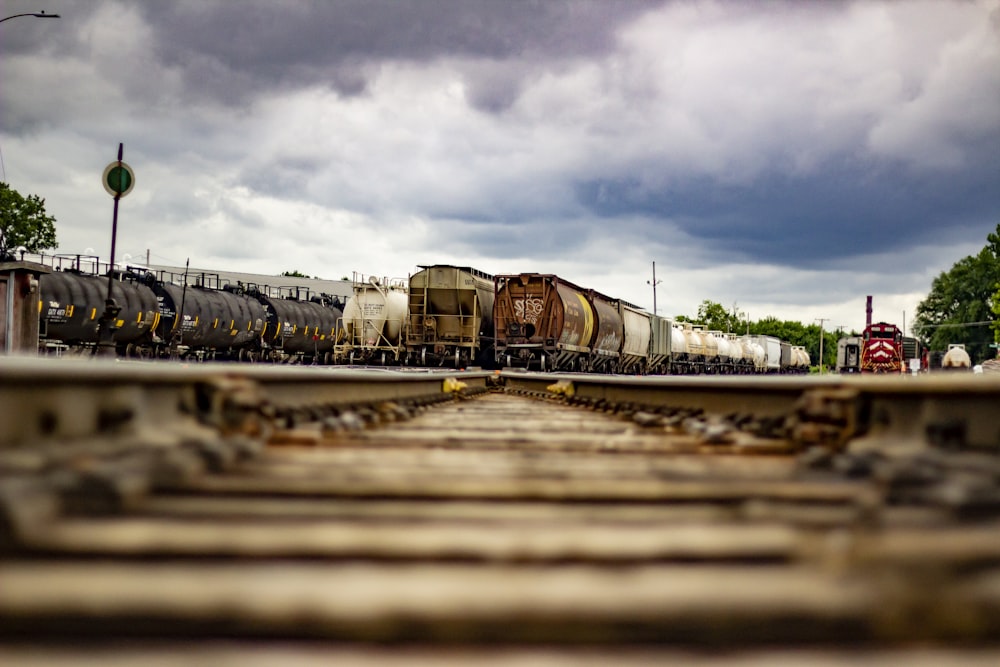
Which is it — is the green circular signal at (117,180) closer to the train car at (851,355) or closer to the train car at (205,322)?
the train car at (205,322)

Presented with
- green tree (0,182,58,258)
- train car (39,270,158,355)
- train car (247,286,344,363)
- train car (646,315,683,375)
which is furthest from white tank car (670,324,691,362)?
green tree (0,182,58,258)

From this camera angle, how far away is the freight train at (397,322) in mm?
21703

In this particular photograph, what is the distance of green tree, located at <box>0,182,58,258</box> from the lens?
194 feet

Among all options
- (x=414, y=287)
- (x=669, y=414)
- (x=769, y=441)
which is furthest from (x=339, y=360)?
(x=769, y=441)

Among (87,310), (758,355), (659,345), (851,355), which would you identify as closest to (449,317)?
(87,310)

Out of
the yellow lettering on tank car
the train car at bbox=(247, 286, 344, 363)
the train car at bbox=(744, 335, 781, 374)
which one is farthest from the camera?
the train car at bbox=(744, 335, 781, 374)

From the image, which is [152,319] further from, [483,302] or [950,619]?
[950,619]

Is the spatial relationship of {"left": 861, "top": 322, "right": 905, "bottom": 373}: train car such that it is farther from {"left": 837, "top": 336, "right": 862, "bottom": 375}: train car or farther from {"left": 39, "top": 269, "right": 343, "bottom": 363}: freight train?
{"left": 39, "top": 269, "right": 343, "bottom": 363}: freight train

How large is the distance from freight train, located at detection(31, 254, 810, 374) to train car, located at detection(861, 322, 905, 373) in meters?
10.3

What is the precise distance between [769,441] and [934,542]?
1.80 m

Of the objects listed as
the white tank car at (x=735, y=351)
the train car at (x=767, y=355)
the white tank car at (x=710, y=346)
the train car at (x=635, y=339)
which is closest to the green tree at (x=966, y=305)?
the train car at (x=767, y=355)

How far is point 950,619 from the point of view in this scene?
116 cm

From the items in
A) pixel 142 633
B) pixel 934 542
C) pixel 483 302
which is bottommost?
pixel 142 633

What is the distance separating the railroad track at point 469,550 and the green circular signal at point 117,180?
11.9 metres
